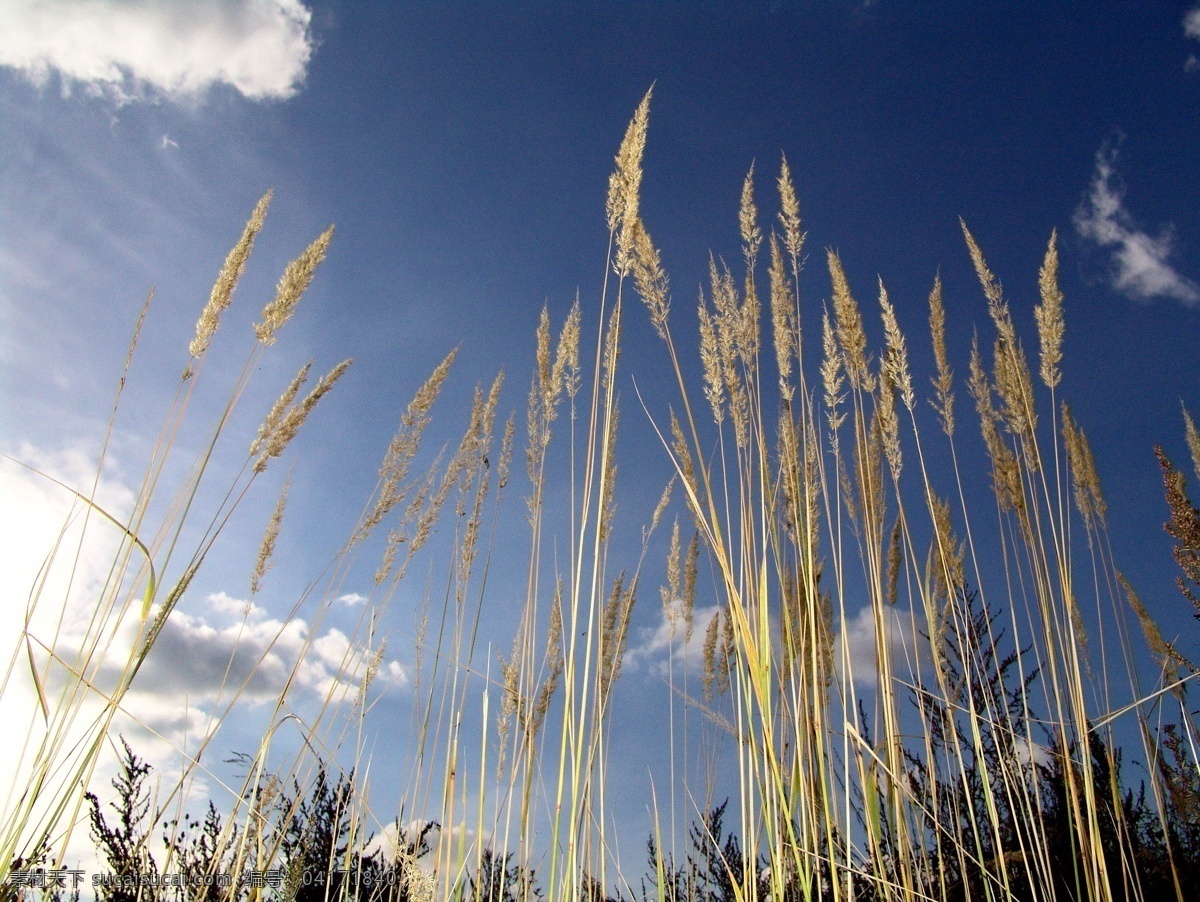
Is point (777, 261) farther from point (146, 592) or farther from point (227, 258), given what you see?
point (146, 592)

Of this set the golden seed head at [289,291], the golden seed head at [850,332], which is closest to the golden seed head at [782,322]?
the golden seed head at [850,332]

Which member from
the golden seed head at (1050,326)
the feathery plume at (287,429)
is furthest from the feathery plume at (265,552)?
the golden seed head at (1050,326)

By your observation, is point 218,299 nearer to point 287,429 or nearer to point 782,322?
A: point 287,429

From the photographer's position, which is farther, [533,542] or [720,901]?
[720,901]

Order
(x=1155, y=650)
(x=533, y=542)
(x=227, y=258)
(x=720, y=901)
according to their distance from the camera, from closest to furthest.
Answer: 1. (x=227, y=258)
2. (x=533, y=542)
3. (x=1155, y=650)
4. (x=720, y=901)

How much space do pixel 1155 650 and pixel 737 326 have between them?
7.82ft

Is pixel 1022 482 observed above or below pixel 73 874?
above

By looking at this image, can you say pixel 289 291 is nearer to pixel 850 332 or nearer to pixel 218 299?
pixel 218 299

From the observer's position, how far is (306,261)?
79.8 inches

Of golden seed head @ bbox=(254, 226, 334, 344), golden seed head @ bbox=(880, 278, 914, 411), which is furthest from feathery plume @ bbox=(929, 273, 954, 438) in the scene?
golden seed head @ bbox=(254, 226, 334, 344)

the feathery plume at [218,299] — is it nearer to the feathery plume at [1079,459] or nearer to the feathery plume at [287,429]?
the feathery plume at [287,429]

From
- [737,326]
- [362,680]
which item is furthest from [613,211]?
[362,680]

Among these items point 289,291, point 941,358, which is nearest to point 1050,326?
point 941,358

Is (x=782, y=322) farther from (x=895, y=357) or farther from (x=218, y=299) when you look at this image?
(x=218, y=299)
